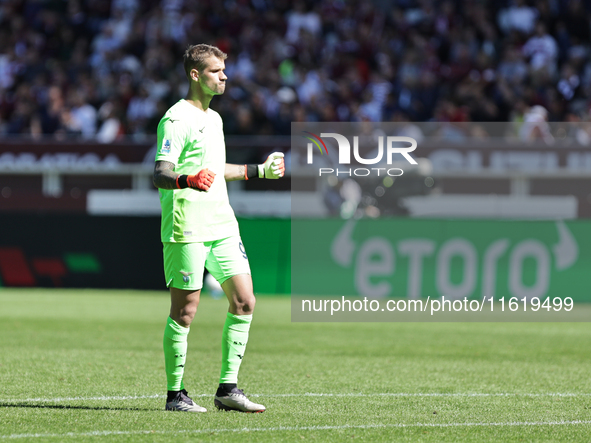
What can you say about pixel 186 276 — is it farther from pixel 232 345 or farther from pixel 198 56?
pixel 198 56

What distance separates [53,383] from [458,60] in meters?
13.2

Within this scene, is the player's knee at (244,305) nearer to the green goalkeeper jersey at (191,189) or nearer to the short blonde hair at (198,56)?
the green goalkeeper jersey at (191,189)

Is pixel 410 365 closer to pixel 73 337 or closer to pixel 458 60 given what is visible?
pixel 73 337

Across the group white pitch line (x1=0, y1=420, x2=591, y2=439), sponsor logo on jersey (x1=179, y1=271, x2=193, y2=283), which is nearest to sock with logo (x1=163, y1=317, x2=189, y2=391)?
sponsor logo on jersey (x1=179, y1=271, x2=193, y2=283)

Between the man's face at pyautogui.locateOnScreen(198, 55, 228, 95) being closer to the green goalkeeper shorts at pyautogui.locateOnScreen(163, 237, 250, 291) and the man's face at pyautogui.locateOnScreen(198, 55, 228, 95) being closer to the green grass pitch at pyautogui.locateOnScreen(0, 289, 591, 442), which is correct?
the green goalkeeper shorts at pyautogui.locateOnScreen(163, 237, 250, 291)

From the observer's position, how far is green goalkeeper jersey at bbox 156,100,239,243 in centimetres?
595

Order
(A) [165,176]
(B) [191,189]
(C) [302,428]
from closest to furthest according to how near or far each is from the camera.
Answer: (C) [302,428], (A) [165,176], (B) [191,189]

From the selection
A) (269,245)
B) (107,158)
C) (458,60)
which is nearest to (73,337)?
(269,245)

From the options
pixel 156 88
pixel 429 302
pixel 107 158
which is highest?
pixel 156 88

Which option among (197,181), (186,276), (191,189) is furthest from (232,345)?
(197,181)

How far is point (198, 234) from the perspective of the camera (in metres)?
6.02

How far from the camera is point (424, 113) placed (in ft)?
57.7

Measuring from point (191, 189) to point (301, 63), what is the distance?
14.2 meters

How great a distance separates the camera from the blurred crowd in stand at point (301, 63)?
17.4 m
